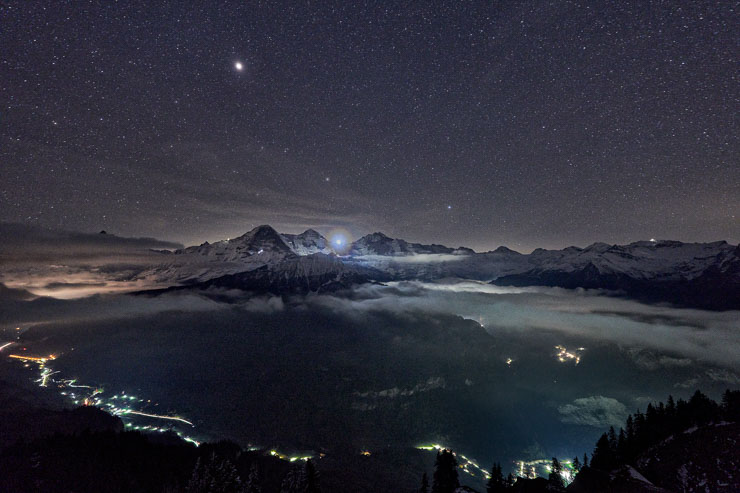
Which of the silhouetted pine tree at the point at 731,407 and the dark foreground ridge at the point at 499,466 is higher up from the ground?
the silhouetted pine tree at the point at 731,407

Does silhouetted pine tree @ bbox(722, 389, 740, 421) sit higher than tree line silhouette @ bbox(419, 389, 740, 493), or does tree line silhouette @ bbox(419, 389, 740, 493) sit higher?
silhouetted pine tree @ bbox(722, 389, 740, 421)

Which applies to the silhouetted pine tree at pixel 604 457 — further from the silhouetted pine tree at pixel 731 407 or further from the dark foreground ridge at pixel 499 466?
the silhouetted pine tree at pixel 731 407

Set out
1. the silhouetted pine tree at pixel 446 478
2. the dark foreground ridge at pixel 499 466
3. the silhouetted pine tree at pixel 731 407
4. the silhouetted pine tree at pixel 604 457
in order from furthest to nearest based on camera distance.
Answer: the silhouetted pine tree at pixel 604 457
the silhouetted pine tree at pixel 446 478
the silhouetted pine tree at pixel 731 407
the dark foreground ridge at pixel 499 466

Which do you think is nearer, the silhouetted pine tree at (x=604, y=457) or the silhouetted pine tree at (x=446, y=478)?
the silhouetted pine tree at (x=446, y=478)

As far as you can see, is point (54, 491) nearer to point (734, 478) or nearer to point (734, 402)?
point (734, 478)

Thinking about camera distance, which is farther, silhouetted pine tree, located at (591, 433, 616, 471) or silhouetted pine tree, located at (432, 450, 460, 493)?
silhouetted pine tree, located at (591, 433, 616, 471)

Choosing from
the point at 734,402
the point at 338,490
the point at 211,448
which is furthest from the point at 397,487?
the point at 734,402

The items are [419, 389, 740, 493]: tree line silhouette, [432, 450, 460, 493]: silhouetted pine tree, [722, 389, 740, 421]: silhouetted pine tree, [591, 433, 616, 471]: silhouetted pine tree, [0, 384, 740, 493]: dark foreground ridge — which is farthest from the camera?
[591, 433, 616, 471]: silhouetted pine tree

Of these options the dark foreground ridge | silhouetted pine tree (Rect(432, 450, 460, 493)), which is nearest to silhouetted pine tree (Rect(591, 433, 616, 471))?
the dark foreground ridge

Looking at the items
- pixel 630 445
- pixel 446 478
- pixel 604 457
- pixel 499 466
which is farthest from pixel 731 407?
pixel 446 478

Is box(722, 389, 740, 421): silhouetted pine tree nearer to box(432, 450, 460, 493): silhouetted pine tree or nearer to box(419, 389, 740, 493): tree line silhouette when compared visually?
box(419, 389, 740, 493): tree line silhouette

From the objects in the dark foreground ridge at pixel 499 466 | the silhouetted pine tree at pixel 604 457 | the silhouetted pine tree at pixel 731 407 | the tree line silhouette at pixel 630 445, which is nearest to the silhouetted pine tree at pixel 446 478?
the tree line silhouette at pixel 630 445
